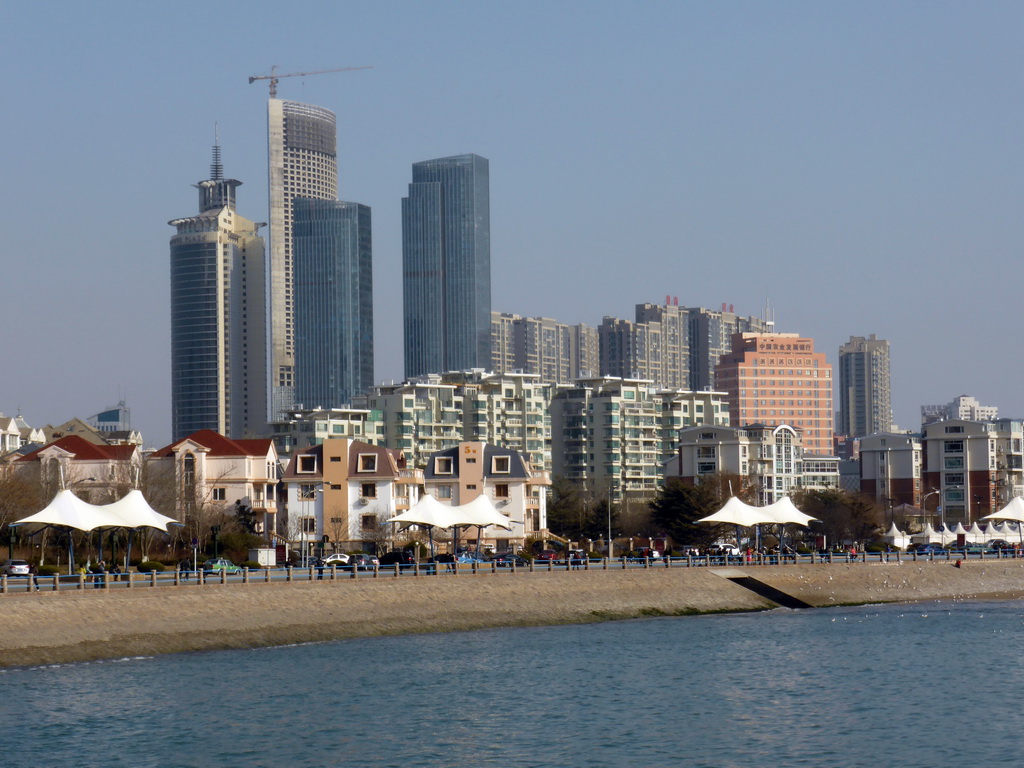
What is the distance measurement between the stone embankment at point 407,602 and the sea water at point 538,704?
1762mm

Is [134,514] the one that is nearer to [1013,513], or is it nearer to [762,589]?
[762,589]

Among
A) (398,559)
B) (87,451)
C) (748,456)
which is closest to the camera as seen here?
Result: (398,559)

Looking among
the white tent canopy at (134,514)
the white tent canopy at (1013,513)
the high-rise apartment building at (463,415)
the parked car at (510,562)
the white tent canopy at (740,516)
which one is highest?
the high-rise apartment building at (463,415)

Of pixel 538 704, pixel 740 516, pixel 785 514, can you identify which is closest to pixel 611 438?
pixel 785 514

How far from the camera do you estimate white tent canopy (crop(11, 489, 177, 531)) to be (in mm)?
63469

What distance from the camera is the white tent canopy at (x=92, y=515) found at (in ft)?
208

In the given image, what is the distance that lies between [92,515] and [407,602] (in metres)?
14.3

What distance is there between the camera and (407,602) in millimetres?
66688

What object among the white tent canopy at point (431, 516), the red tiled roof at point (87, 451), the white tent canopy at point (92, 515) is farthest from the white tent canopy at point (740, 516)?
the red tiled roof at point (87, 451)

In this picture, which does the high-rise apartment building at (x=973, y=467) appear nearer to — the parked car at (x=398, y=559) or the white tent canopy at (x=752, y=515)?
the white tent canopy at (x=752, y=515)

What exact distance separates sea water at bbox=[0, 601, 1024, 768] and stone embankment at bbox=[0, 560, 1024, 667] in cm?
176

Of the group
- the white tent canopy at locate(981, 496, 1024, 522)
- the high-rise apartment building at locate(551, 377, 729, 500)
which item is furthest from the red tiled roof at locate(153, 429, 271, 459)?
the high-rise apartment building at locate(551, 377, 729, 500)

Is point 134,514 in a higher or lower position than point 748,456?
lower

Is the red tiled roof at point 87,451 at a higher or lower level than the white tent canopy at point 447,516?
higher
